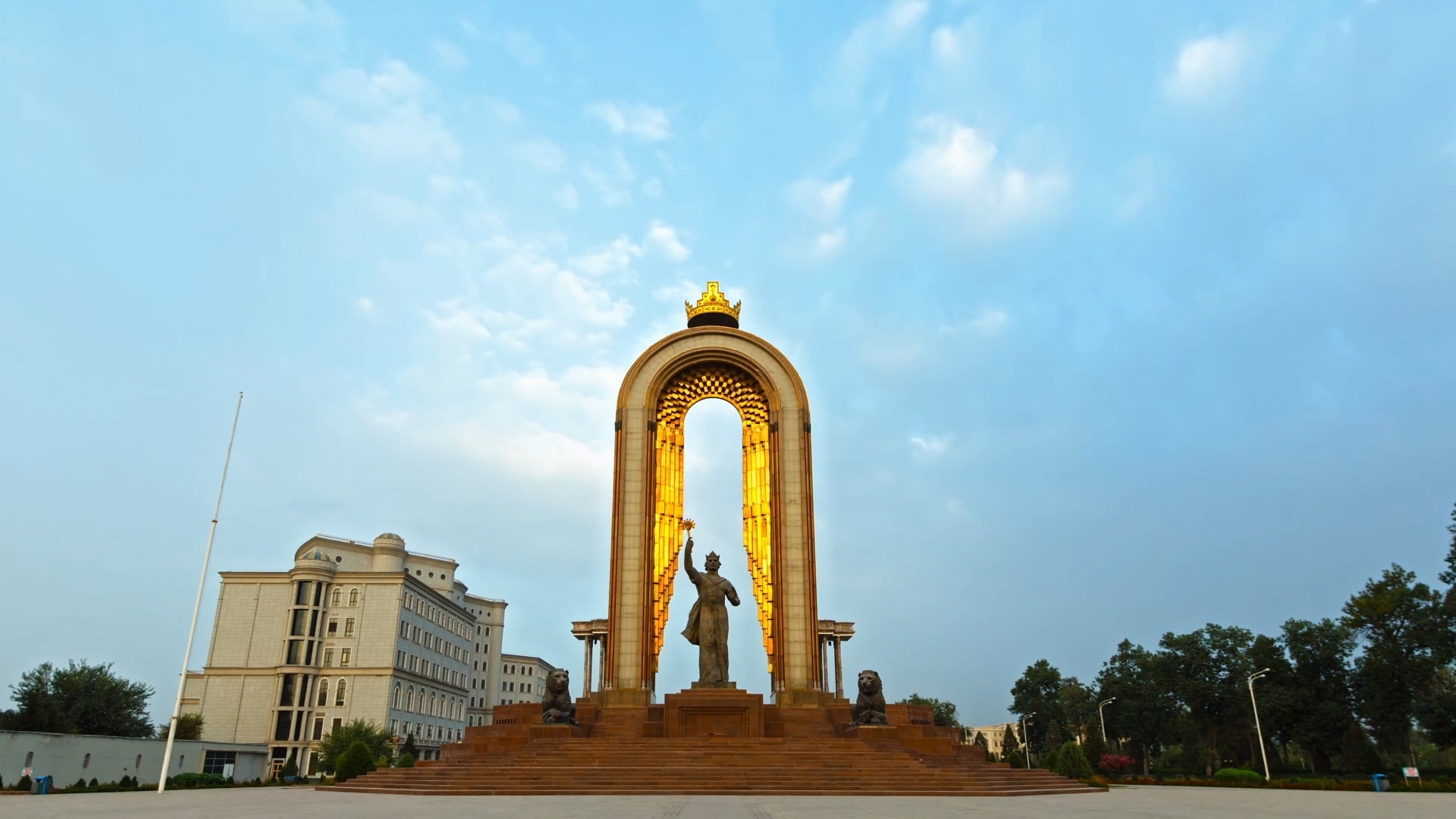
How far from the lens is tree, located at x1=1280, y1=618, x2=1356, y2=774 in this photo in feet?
139

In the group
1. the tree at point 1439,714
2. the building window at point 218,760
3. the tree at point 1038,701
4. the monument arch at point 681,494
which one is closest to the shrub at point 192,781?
the monument arch at point 681,494

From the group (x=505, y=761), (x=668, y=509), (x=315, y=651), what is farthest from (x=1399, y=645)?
(x=315, y=651)

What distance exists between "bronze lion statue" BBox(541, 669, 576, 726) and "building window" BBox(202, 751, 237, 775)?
101 feet

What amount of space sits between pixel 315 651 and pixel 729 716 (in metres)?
41.9

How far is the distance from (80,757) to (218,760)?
1549cm

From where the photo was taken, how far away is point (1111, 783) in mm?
27703

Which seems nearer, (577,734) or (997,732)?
(577,734)

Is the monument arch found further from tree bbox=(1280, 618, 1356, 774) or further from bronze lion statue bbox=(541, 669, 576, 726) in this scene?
tree bbox=(1280, 618, 1356, 774)

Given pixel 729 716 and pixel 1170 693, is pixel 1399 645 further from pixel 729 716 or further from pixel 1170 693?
pixel 729 716

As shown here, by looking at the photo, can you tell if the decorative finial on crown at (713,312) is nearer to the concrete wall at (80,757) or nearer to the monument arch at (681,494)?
the monument arch at (681,494)

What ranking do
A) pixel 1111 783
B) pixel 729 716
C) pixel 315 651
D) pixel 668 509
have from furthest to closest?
pixel 315 651
pixel 668 509
pixel 1111 783
pixel 729 716

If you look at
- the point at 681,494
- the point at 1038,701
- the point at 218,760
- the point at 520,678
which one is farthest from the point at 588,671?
the point at 520,678

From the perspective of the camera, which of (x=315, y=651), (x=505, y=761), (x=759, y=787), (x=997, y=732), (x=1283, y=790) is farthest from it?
(x=997, y=732)

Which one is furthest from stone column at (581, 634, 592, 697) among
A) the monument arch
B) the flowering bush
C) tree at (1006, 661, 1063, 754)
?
tree at (1006, 661, 1063, 754)
